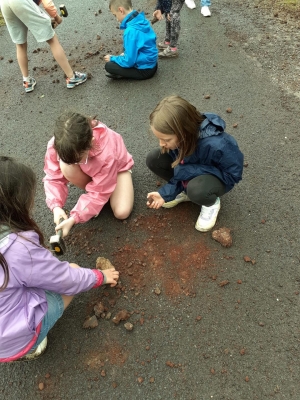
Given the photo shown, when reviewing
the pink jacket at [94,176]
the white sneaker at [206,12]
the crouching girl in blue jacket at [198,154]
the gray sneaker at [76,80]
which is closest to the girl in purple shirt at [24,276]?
the pink jacket at [94,176]

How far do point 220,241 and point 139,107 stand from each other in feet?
6.94

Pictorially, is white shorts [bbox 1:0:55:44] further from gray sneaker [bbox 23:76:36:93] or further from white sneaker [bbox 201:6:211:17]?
white sneaker [bbox 201:6:211:17]

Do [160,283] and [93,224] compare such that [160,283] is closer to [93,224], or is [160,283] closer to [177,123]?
[93,224]

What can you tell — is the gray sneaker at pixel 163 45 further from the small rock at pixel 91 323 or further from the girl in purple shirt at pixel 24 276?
the small rock at pixel 91 323

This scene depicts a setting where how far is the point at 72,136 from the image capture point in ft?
7.00

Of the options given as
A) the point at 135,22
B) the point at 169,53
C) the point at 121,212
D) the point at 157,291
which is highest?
the point at 135,22

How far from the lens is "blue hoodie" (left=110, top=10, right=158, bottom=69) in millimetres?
3873

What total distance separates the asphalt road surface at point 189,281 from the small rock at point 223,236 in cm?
5

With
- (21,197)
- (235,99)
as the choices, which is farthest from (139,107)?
(21,197)

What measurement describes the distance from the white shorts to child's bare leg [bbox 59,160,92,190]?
2209mm

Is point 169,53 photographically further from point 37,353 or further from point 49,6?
point 37,353

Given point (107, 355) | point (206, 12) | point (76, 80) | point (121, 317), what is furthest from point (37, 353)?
point (206, 12)

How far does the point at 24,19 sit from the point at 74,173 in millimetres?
2334

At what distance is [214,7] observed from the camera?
17.5ft
